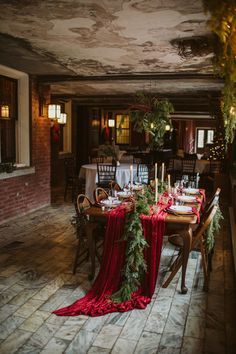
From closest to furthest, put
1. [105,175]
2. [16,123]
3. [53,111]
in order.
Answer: [16,123] → [53,111] → [105,175]

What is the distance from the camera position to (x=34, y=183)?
7219 mm

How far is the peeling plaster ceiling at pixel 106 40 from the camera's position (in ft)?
10.7

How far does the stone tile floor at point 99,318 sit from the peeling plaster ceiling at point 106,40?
9.00ft

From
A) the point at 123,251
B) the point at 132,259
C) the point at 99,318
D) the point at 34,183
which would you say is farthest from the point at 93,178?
the point at 99,318

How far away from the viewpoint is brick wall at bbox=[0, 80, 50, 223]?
634 centimetres

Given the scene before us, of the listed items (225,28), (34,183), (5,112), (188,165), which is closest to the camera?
(225,28)

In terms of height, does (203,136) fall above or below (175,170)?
above

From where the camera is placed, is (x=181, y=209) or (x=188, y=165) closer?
(x=181, y=209)

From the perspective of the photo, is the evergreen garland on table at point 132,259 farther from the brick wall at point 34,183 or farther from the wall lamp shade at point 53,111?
the wall lamp shade at point 53,111

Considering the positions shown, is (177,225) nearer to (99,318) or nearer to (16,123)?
(99,318)

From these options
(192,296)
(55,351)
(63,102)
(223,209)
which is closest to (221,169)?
(223,209)

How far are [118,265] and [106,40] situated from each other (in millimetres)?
2704

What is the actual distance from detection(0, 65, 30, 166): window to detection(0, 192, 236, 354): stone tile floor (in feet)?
8.33

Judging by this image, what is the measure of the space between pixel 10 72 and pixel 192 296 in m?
5.07
